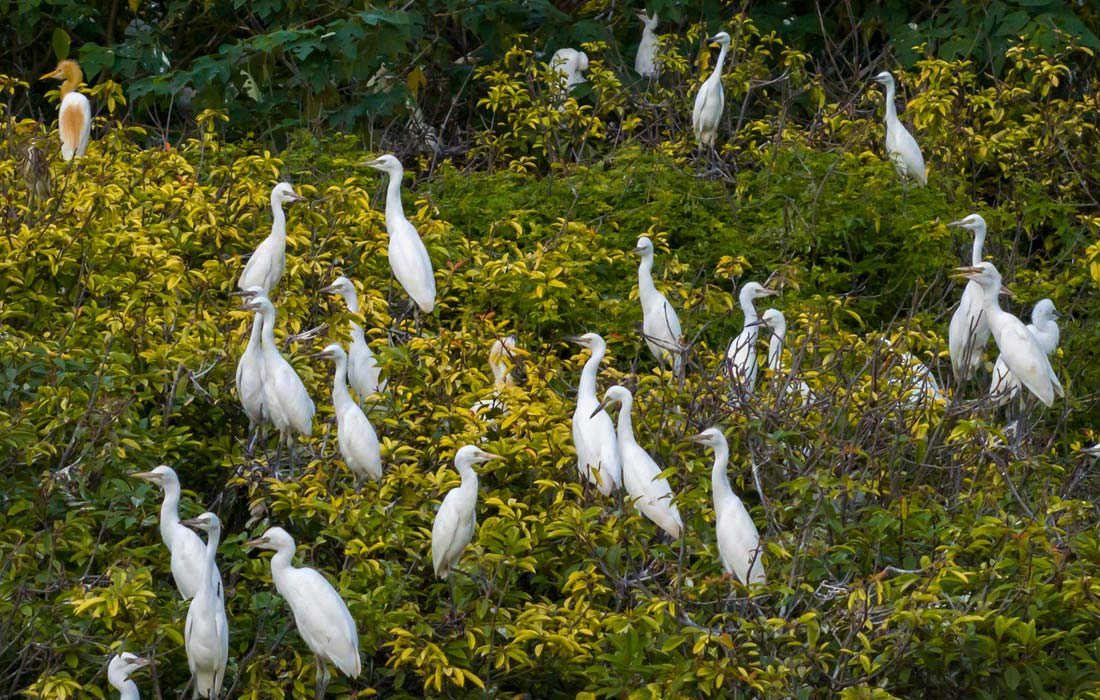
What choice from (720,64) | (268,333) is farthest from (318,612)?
(720,64)

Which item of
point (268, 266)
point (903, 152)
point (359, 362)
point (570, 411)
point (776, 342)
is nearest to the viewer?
point (570, 411)

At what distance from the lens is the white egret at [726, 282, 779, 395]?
17.0 ft

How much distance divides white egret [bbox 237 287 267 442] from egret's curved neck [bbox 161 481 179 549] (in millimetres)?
615

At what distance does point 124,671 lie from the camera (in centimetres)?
422

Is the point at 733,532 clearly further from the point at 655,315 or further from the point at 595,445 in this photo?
the point at 655,315

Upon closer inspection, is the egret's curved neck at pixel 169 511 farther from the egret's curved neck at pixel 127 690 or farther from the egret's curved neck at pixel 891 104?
the egret's curved neck at pixel 891 104

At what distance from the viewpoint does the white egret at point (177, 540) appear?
4559 millimetres

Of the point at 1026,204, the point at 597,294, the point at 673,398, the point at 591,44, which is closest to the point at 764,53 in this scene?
the point at 591,44

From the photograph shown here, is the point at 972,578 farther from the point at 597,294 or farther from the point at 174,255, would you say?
the point at 174,255

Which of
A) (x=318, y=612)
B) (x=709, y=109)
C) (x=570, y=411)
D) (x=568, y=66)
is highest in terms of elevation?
(x=318, y=612)

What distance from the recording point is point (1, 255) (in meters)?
5.86

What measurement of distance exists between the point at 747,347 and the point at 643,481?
53.5 inches

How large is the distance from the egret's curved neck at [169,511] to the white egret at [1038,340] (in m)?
2.83

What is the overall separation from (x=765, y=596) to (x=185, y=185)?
350 centimetres
